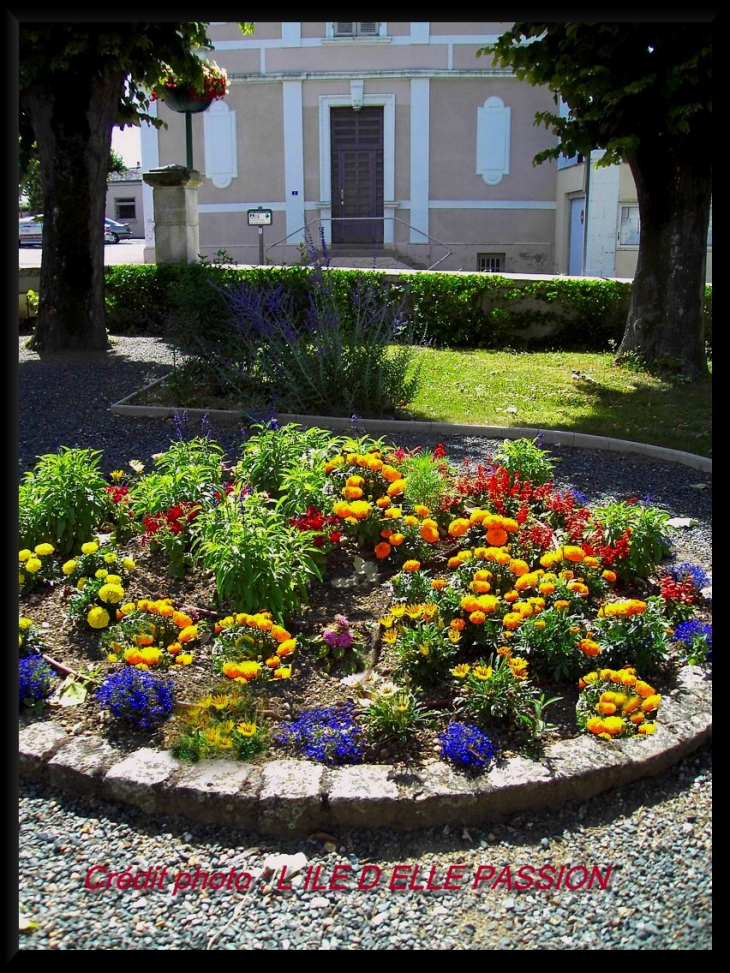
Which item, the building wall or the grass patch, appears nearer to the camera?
the grass patch

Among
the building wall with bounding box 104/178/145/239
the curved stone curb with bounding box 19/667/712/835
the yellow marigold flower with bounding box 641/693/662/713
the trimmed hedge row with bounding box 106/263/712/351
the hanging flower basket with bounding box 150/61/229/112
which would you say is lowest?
the curved stone curb with bounding box 19/667/712/835

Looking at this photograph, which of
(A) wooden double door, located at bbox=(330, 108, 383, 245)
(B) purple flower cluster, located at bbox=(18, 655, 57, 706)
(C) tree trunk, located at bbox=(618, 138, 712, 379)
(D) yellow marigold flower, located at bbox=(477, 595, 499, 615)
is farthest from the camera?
(A) wooden double door, located at bbox=(330, 108, 383, 245)

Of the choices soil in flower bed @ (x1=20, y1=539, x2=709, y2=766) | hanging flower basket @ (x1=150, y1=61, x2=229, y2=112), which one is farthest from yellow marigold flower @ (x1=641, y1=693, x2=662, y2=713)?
hanging flower basket @ (x1=150, y1=61, x2=229, y2=112)

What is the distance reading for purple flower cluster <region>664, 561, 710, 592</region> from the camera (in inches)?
153

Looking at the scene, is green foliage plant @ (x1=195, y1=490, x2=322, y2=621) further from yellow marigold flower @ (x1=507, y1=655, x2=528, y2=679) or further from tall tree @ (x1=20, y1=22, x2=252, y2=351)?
tall tree @ (x1=20, y1=22, x2=252, y2=351)

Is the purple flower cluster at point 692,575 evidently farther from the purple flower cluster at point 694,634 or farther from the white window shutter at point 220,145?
the white window shutter at point 220,145

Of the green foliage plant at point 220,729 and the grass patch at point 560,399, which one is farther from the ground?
the grass patch at point 560,399

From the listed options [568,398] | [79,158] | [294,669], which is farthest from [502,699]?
[79,158]

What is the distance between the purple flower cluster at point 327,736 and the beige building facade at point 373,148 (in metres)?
21.4

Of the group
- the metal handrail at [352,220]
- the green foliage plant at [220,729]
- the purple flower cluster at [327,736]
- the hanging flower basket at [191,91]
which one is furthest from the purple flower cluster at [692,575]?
the metal handrail at [352,220]

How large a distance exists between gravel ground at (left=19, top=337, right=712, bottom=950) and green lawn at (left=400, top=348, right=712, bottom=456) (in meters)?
4.70

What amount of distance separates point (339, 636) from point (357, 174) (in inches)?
897

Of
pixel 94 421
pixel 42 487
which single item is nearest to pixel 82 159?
pixel 94 421

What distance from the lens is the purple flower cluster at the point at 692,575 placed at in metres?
3.89
